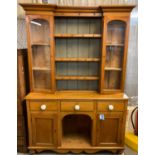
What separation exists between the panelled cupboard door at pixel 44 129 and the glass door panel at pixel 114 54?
0.85 metres

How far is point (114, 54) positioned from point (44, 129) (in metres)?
1.33

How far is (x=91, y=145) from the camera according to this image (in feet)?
7.27

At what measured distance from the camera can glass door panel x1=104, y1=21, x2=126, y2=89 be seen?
2.10 meters

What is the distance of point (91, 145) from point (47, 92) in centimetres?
92

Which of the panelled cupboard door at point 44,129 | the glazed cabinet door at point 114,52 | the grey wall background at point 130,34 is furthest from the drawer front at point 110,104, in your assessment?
the panelled cupboard door at point 44,129

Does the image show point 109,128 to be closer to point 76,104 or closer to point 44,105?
point 76,104

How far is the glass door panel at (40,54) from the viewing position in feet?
6.78

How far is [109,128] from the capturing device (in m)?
2.14

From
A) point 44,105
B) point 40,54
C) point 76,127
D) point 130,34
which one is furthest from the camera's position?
point 76,127

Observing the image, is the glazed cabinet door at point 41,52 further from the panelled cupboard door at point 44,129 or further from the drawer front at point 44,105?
the panelled cupboard door at point 44,129

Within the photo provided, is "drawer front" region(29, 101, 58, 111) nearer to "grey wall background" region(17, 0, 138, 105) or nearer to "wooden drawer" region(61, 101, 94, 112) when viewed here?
"wooden drawer" region(61, 101, 94, 112)

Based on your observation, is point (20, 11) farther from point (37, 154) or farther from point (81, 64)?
point (37, 154)

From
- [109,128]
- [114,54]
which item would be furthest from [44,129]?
[114,54]
